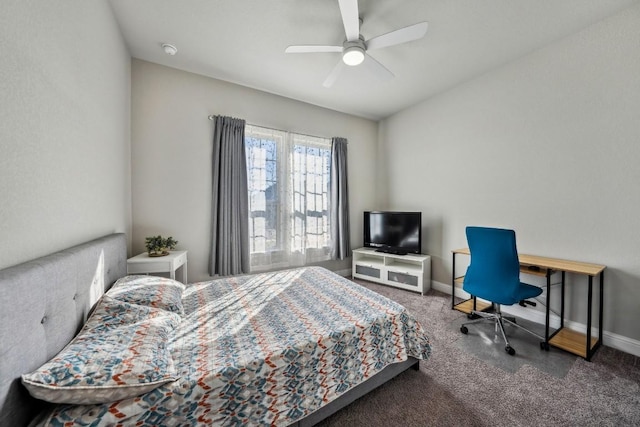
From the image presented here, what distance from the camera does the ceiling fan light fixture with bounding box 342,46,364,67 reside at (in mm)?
2041

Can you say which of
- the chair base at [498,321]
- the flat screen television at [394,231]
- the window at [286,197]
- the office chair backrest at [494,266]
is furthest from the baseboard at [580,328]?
the window at [286,197]

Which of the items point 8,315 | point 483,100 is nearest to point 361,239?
point 483,100

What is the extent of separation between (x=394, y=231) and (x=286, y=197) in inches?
70.5

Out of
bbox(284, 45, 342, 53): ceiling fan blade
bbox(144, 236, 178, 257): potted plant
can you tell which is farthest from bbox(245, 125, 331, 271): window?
bbox(284, 45, 342, 53): ceiling fan blade

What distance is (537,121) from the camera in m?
2.55

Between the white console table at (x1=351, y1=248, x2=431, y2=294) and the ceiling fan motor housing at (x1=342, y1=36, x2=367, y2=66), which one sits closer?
the ceiling fan motor housing at (x1=342, y1=36, x2=367, y2=66)

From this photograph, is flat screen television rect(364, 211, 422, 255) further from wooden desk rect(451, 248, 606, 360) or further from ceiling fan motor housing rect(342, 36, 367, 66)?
ceiling fan motor housing rect(342, 36, 367, 66)

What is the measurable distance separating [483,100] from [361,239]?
2697mm

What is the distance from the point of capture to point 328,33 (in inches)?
88.3

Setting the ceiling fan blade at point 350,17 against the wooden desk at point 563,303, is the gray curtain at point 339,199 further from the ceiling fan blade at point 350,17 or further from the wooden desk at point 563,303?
the wooden desk at point 563,303

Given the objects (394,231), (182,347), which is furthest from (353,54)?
(394,231)

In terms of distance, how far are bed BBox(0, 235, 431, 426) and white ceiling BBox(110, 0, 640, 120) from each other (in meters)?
1.97

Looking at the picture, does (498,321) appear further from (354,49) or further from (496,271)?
(354,49)

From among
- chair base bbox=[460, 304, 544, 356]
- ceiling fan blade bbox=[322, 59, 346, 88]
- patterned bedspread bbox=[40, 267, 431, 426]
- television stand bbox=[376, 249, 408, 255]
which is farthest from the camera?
television stand bbox=[376, 249, 408, 255]
